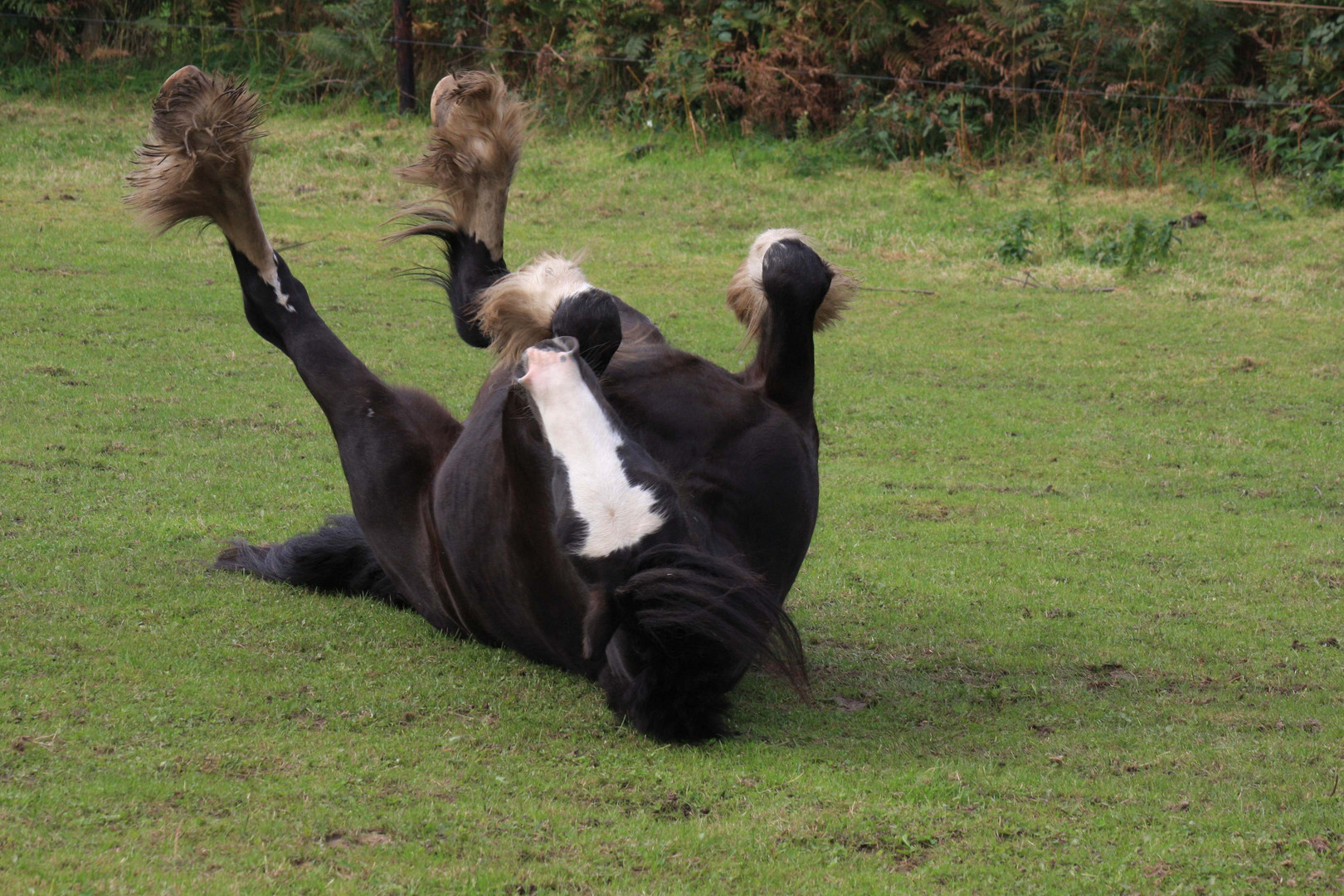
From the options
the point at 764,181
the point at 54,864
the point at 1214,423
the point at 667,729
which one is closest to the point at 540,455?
the point at 667,729

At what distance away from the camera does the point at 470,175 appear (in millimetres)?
5621

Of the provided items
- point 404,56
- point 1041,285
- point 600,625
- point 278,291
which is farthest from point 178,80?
point 404,56

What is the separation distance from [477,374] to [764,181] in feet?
23.5

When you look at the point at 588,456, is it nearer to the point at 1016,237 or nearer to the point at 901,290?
the point at 901,290

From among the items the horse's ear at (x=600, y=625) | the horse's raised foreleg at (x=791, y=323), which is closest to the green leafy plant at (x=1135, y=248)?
the horse's raised foreleg at (x=791, y=323)

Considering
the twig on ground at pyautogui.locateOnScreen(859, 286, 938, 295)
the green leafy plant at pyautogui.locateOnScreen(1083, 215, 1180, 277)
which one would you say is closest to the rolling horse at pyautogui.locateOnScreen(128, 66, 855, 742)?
the twig on ground at pyautogui.locateOnScreen(859, 286, 938, 295)

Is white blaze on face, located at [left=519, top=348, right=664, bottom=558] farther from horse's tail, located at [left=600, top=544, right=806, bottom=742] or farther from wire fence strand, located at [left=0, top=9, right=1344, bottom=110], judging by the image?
wire fence strand, located at [left=0, top=9, right=1344, bottom=110]

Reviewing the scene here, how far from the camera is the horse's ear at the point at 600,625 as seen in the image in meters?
3.04

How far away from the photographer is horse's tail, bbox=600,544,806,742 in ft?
9.73

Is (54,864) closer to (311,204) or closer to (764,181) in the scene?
(311,204)

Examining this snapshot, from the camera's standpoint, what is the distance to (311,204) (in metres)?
13.6

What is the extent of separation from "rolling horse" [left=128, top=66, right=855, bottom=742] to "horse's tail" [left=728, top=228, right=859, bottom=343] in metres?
0.01

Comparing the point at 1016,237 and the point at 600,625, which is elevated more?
the point at 600,625

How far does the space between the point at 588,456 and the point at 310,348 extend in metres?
1.91
